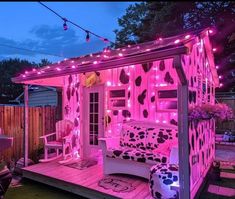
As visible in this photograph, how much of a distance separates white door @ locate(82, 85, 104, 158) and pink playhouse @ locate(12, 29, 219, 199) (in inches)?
1.0

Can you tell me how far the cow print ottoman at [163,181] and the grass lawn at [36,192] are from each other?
1.52 metres

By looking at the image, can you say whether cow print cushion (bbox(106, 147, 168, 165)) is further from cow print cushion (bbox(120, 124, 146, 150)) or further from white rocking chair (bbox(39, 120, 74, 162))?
white rocking chair (bbox(39, 120, 74, 162))

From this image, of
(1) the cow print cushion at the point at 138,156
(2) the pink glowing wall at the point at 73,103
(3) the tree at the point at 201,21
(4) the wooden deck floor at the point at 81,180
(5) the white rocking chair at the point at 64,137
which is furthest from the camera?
(3) the tree at the point at 201,21

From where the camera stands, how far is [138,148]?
521cm

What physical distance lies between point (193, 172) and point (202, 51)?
267cm

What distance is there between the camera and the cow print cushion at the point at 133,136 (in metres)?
5.25

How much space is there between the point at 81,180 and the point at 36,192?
36.6 inches

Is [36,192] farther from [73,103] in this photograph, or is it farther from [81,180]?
[73,103]

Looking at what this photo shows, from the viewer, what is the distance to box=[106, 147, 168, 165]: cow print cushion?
4379mm

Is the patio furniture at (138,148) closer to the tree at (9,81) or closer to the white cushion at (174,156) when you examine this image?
the white cushion at (174,156)

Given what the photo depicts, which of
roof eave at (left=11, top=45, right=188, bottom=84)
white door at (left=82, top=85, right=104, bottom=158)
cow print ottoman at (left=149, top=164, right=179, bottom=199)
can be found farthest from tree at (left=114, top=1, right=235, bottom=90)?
cow print ottoman at (left=149, top=164, right=179, bottom=199)

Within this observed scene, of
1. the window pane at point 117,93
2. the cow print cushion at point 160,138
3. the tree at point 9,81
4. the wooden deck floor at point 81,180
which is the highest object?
the tree at point 9,81

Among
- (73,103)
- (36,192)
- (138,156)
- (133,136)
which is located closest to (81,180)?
(36,192)

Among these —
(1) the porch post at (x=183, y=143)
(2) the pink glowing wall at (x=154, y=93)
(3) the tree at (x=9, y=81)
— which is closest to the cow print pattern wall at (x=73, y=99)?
(2) the pink glowing wall at (x=154, y=93)
